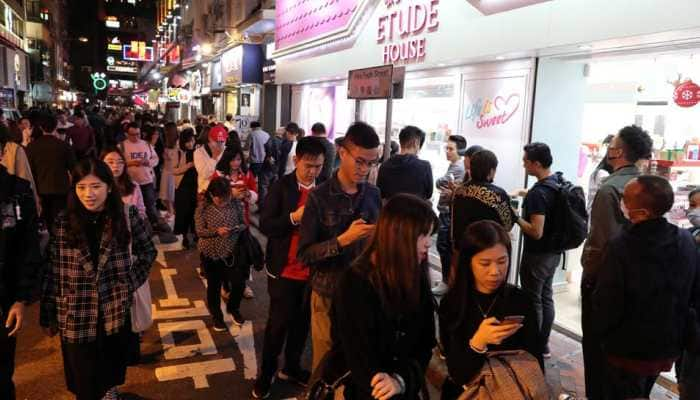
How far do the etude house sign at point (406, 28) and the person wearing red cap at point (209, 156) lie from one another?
9.85ft

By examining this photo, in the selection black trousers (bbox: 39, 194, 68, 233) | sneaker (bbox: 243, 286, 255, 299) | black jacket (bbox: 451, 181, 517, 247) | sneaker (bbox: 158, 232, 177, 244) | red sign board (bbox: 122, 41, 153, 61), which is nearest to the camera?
black jacket (bbox: 451, 181, 517, 247)

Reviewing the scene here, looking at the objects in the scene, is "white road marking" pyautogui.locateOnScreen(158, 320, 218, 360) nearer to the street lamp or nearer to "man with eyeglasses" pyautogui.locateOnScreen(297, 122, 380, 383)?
"man with eyeglasses" pyautogui.locateOnScreen(297, 122, 380, 383)

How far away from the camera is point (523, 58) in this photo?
253 inches

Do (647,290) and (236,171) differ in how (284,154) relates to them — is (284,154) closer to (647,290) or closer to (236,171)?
(236,171)

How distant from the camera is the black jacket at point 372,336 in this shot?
2.34m

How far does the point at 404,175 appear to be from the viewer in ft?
20.3

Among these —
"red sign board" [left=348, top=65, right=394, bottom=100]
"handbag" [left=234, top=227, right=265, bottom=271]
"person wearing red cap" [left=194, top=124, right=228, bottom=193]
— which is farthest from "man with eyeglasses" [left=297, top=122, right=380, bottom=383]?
"person wearing red cap" [left=194, top=124, right=228, bottom=193]

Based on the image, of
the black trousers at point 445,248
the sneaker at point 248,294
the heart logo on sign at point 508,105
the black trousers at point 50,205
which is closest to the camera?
the black trousers at point 445,248

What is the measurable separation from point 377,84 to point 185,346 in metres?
3.26

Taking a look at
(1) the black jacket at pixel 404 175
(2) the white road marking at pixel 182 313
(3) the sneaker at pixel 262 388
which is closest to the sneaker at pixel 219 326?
(2) the white road marking at pixel 182 313

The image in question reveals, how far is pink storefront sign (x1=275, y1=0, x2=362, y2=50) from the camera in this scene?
10984 millimetres

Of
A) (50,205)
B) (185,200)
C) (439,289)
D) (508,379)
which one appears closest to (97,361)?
(508,379)

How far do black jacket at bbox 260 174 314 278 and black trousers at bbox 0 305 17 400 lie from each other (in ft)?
5.62

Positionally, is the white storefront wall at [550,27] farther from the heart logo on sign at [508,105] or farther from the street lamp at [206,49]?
the street lamp at [206,49]
